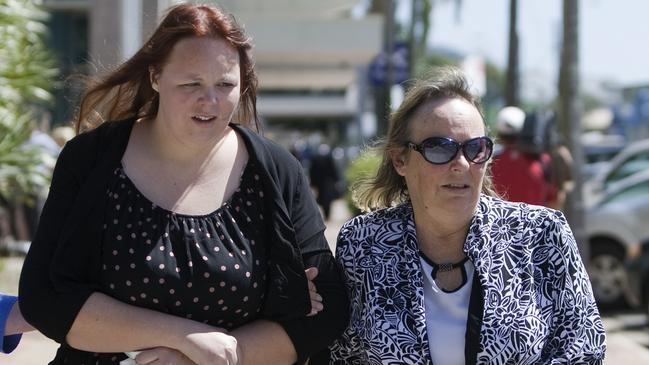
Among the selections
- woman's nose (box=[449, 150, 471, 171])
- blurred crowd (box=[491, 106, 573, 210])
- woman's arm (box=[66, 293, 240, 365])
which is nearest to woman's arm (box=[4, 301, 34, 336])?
woman's arm (box=[66, 293, 240, 365])

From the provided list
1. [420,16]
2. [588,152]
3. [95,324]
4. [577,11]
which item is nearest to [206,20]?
[95,324]

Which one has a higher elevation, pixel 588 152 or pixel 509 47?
pixel 509 47

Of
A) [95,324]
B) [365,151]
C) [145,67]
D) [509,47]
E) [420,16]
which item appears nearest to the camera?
[95,324]

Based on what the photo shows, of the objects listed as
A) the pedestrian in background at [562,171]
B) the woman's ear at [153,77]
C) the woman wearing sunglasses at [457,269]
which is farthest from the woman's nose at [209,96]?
the pedestrian in background at [562,171]

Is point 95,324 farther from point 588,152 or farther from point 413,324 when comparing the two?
point 588,152

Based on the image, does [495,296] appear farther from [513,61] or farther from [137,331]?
[513,61]

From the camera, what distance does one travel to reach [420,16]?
31.7 m

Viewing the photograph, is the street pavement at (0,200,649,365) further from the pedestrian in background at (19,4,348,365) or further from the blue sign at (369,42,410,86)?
the blue sign at (369,42,410,86)

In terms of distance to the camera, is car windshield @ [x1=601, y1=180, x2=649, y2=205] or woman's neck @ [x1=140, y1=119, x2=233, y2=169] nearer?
woman's neck @ [x1=140, y1=119, x2=233, y2=169]

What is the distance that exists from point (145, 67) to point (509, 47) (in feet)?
57.3

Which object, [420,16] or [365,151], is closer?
[365,151]

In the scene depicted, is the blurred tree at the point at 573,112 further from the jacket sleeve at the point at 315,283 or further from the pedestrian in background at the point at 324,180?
the pedestrian in background at the point at 324,180

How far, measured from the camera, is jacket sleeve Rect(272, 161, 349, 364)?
9.95 feet

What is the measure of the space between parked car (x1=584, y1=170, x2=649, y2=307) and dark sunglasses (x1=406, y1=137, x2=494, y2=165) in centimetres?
889
